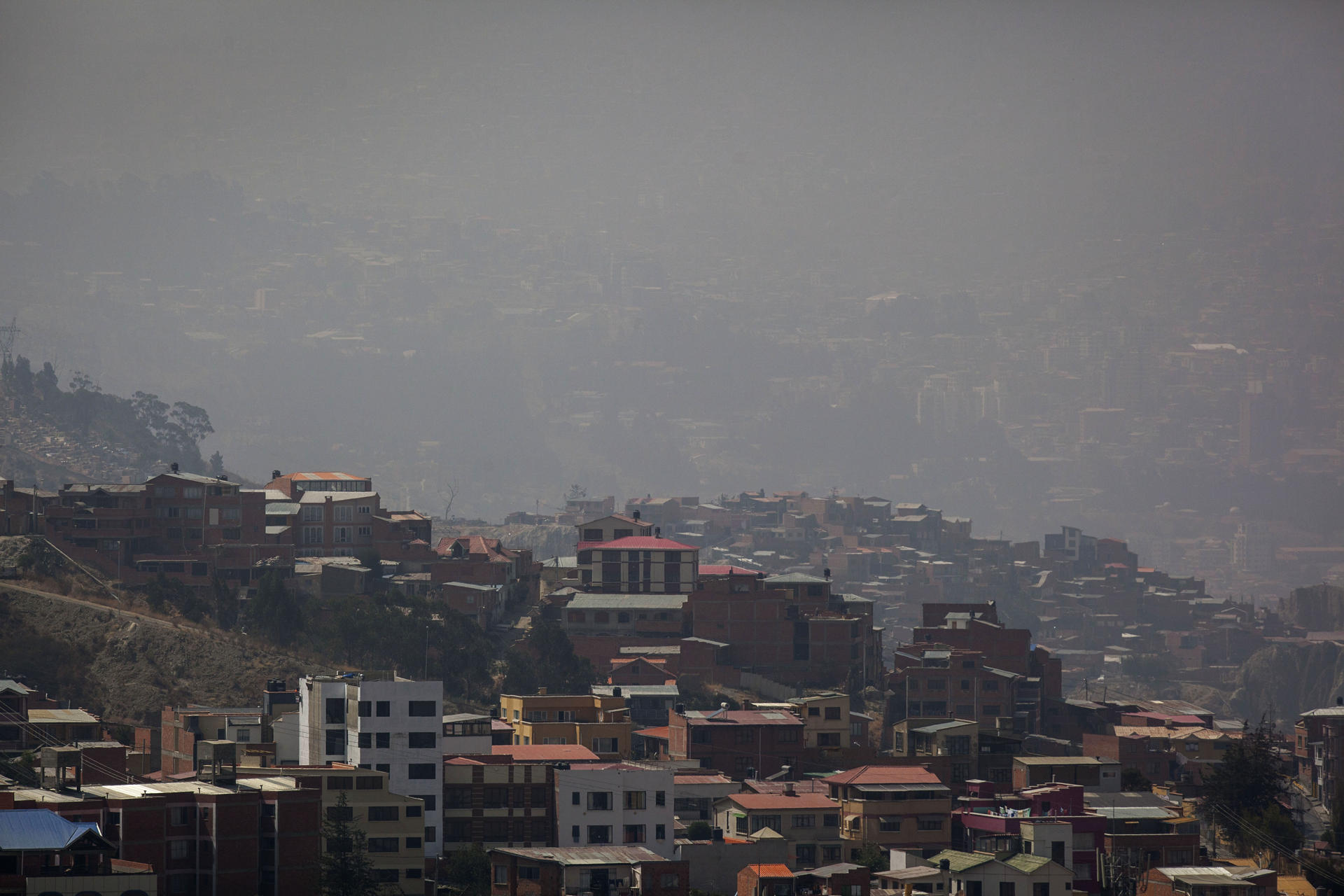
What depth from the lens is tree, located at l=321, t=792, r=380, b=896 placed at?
41.7 m

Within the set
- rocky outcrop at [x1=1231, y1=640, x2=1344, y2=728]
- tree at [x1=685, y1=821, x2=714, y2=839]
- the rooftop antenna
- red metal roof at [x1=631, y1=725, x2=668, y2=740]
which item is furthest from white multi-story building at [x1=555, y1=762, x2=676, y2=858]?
the rooftop antenna

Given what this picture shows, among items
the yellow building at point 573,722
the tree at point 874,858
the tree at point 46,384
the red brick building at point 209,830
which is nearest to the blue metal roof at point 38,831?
the red brick building at point 209,830

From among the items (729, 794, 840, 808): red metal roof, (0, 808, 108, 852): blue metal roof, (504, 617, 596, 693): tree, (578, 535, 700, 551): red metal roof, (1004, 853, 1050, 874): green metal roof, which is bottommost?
(1004, 853, 1050, 874): green metal roof

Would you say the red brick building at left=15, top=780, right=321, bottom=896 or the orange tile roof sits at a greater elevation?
the red brick building at left=15, top=780, right=321, bottom=896

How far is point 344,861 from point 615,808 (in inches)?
349

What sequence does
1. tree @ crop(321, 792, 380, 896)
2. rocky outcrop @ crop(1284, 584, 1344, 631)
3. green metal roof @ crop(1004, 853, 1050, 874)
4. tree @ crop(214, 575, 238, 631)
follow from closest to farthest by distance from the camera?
1. tree @ crop(321, 792, 380, 896)
2. green metal roof @ crop(1004, 853, 1050, 874)
3. tree @ crop(214, 575, 238, 631)
4. rocky outcrop @ crop(1284, 584, 1344, 631)

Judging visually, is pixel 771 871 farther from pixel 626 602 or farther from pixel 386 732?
pixel 626 602

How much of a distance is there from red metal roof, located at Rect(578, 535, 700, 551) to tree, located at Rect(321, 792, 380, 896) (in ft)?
126

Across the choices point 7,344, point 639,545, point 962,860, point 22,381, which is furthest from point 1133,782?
point 7,344

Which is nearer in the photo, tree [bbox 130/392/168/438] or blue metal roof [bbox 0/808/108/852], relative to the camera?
blue metal roof [bbox 0/808/108/852]

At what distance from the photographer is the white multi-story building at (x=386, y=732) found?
50.0 metres

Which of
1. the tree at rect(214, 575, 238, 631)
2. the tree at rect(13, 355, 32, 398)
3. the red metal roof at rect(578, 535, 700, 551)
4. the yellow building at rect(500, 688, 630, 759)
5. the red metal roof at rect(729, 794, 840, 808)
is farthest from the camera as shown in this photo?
the tree at rect(13, 355, 32, 398)

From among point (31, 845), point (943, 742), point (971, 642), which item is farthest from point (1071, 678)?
point (31, 845)

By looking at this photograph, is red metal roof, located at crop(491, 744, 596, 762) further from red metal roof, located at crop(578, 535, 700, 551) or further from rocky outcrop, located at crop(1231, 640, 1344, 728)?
rocky outcrop, located at crop(1231, 640, 1344, 728)
